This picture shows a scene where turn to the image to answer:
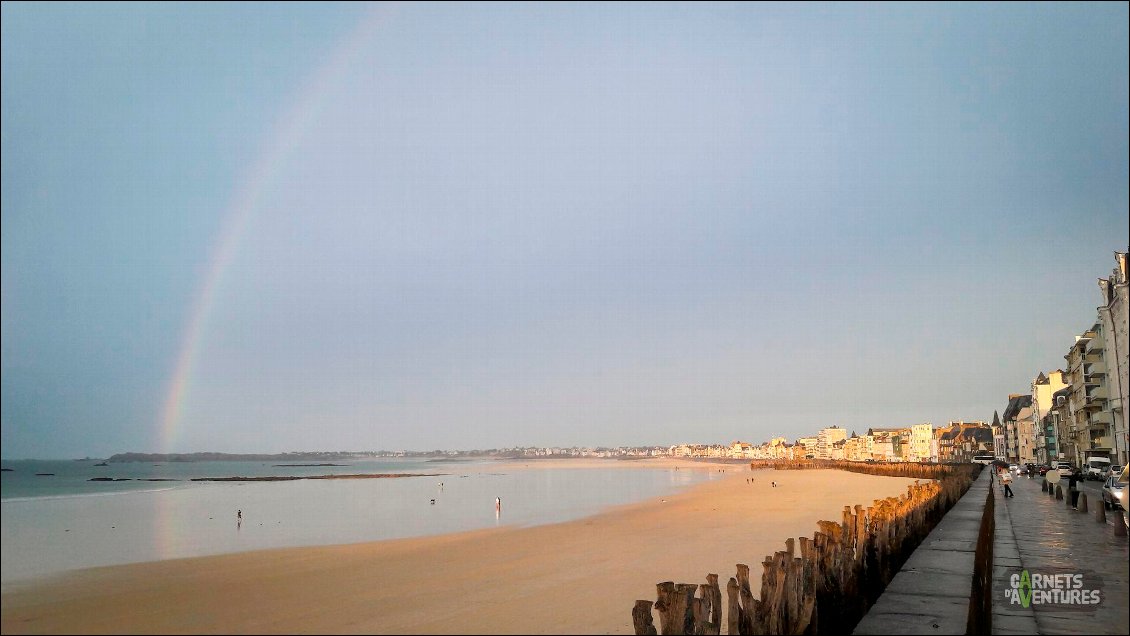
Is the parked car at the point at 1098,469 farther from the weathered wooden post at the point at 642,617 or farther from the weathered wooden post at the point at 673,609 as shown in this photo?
the weathered wooden post at the point at 642,617

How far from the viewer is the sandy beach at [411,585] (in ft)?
62.3

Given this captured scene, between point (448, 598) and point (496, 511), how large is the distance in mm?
34167

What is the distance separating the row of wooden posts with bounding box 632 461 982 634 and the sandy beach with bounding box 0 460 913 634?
647cm

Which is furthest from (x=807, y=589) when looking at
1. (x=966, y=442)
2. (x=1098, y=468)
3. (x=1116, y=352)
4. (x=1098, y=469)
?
(x=966, y=442)

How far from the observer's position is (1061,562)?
1404cm

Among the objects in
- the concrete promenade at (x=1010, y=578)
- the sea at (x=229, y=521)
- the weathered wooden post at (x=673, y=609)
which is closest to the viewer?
the weathered wooden post at (x=673, y=609)

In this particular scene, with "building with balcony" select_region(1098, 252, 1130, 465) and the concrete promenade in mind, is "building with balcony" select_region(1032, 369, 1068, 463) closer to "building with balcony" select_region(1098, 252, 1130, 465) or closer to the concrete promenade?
"building with balcony" select_region(1098, 252, 1130, 465)

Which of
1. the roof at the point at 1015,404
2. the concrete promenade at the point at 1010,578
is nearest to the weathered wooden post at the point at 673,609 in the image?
the concrete promenade at the point at 1010,578

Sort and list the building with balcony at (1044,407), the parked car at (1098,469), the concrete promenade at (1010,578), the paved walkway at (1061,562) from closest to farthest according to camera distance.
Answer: the concrete promenade at (1010,578) < the paved walkway at (1061,562) < the parked car at (1098,469) < the building with balcony at (1044,407)

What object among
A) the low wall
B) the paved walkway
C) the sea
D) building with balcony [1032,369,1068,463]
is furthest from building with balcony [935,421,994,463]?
the low wall

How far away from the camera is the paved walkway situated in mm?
9414

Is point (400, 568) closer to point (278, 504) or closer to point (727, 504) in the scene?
point (727, 504)

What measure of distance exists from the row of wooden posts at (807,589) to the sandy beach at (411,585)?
647 cm

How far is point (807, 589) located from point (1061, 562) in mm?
8208
